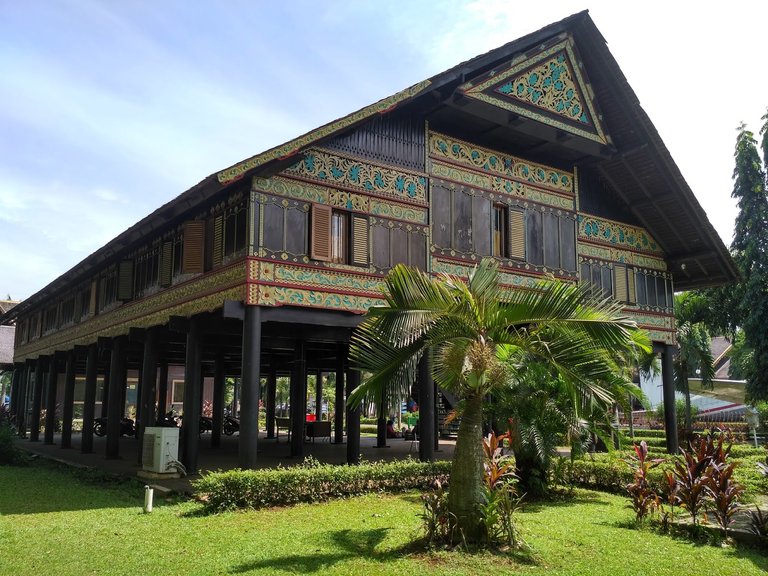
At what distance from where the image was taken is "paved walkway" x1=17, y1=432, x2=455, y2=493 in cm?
1487

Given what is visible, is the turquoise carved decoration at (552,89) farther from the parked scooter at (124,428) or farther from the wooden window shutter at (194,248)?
the parked scooter at (124,428)

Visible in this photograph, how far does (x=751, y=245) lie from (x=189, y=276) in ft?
70.0

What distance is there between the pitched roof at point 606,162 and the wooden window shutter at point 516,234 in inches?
72.2

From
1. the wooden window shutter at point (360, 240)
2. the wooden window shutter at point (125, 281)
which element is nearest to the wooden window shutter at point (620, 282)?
the wooden window shutter at point (360, 240)

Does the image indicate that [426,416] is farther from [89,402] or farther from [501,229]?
[89,402]

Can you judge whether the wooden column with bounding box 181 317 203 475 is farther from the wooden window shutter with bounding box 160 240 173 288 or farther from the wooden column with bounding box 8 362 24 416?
the wooden column with bounding box 8 362 24 416

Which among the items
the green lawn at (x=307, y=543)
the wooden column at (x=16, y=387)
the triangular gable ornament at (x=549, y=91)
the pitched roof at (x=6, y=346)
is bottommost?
the green lawn at (x=307, y=543)

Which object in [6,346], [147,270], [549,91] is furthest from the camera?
[6,346]

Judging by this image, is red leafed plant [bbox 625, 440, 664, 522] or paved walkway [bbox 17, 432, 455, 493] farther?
paved walkway [bbox 17, 432, 455, 493]

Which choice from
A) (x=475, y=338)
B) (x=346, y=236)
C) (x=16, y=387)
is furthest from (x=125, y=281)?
(x=16, y=387)

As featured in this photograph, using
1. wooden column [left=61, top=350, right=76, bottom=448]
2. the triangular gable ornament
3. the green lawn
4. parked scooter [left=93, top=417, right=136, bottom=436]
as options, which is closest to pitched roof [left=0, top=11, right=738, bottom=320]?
the triangular gable ornament

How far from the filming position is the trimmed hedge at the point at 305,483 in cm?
997

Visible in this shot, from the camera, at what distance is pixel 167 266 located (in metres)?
15.1

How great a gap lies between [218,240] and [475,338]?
6.84 m
